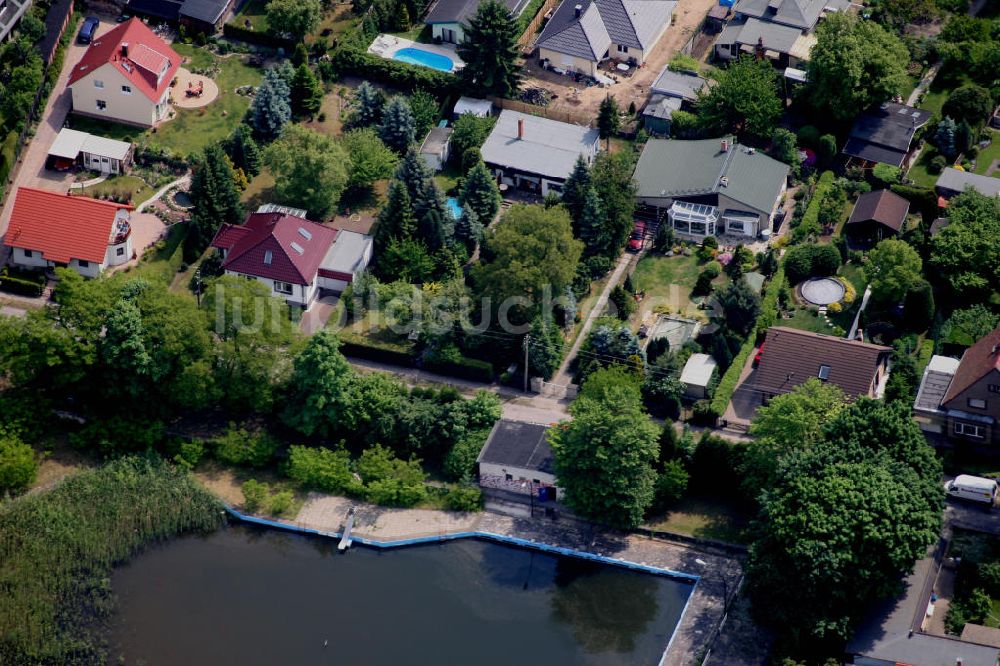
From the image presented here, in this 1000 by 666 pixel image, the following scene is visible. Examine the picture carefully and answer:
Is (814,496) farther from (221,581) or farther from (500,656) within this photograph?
(221,581)

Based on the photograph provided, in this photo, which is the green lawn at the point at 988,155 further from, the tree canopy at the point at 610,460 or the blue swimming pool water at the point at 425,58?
the blue swimming pool water at the point at 425,58

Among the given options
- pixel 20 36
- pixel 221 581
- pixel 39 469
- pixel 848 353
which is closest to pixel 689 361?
pixel 848 353

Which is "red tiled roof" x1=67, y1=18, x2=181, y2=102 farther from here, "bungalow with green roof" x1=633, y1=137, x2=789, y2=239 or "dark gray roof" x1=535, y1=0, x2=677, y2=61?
"bungalow with green roof" x1=633, y1=137, x2=789, y2=239

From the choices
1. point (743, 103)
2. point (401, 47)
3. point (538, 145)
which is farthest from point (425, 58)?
point (743, 103)

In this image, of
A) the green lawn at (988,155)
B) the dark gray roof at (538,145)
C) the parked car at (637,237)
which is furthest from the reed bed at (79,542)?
the green lawn at (988,155)

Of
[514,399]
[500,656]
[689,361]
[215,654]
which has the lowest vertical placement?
[215,654]

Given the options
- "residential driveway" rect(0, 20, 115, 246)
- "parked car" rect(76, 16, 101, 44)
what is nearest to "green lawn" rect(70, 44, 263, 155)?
"residential driveway" rect(0, 20, 115, 246)
